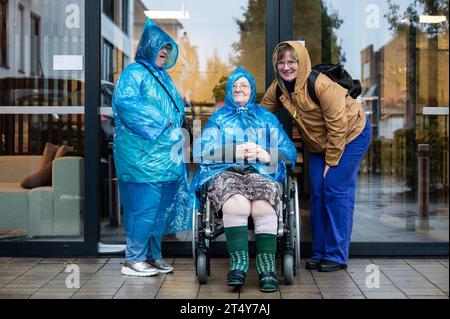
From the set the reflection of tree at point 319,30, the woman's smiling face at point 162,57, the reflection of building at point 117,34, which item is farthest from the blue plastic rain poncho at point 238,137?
the reflection of tree at point 319,30

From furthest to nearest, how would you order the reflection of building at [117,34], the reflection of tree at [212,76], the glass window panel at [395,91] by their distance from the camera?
the reflection of tree at [212,76] < the glass window panel at [395,91] < the reflection of building at [117,34]

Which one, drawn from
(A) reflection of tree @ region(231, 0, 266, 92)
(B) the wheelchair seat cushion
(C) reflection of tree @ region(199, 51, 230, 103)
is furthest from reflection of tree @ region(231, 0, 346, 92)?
(B) the wheelchair seat cushion

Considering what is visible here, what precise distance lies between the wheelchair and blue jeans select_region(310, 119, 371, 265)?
379 millimetres

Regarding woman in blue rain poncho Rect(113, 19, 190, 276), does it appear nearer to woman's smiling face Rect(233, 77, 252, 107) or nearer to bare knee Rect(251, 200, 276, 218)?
woman's smiling face Rect(233, 77, 252, 107)

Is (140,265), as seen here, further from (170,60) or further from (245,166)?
(170,60)

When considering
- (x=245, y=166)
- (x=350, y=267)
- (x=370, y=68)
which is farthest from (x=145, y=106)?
(x=370, y=68)

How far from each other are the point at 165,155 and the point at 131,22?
5.32 ft

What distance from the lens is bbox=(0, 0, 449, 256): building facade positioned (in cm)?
494

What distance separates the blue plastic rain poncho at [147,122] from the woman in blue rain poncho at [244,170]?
0.61 ft

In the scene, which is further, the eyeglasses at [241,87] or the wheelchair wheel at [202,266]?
the eyeglasses at [241,87]

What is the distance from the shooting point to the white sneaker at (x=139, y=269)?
4371mm

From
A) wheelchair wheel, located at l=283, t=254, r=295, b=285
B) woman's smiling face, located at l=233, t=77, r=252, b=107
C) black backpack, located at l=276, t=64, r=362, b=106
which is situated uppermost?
black backpack, located at l=276, t=64, r=362, b=106

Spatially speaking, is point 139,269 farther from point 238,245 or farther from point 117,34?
point 117,34

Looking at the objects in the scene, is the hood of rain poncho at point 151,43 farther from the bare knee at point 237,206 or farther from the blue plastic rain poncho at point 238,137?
the bare knee at point 237,206
